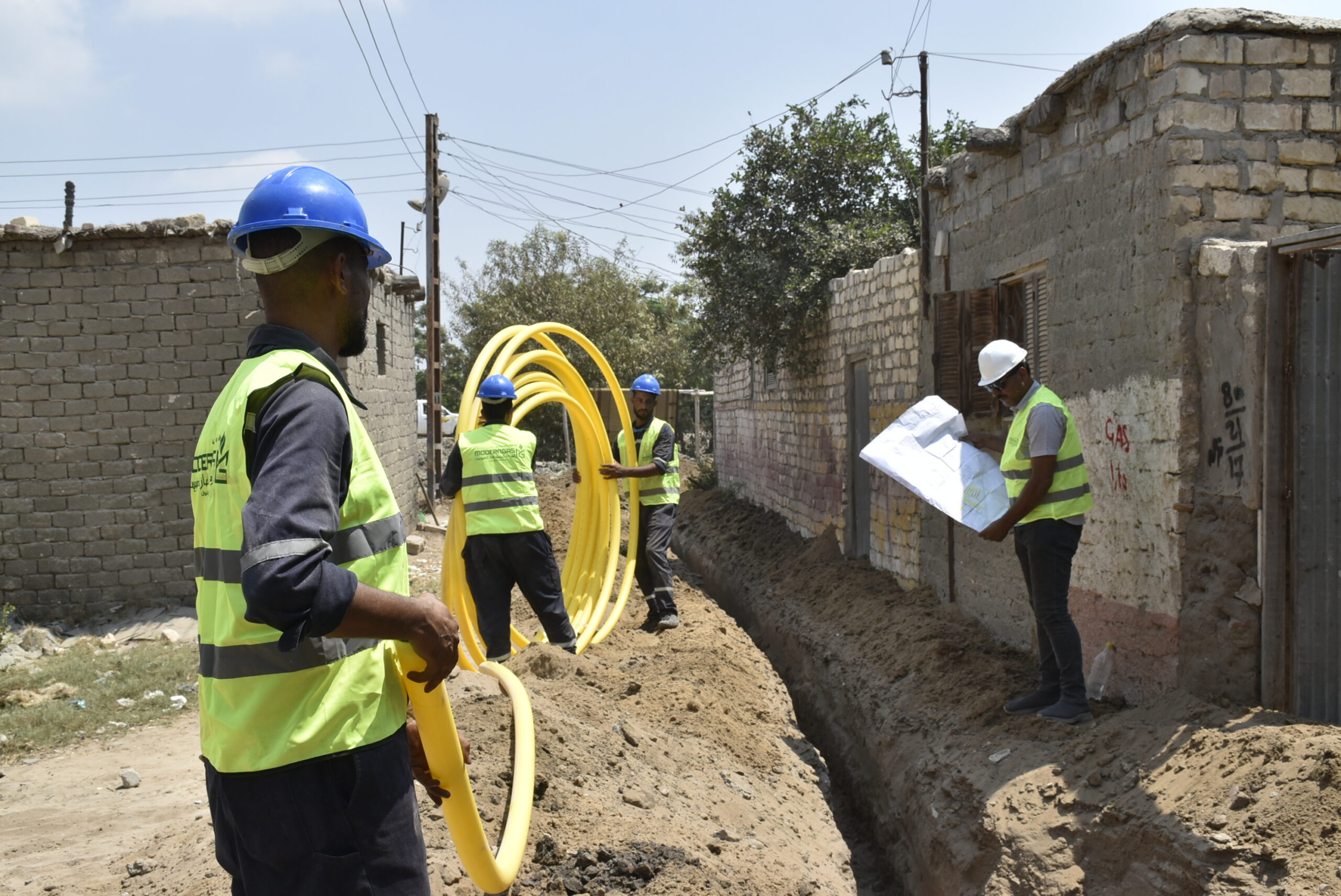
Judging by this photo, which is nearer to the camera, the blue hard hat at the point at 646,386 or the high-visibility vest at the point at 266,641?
the high-visibility vest at the point at 266,641

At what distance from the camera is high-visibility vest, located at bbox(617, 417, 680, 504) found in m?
8.21

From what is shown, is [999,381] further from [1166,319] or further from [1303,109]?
[1303,109]

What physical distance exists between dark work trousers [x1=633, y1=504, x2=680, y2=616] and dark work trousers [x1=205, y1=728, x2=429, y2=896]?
6253mm

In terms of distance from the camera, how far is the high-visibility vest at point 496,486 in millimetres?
6207

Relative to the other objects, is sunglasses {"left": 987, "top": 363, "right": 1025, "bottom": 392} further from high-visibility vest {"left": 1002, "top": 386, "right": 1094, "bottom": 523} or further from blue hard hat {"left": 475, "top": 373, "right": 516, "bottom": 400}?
blue hard hat {"left": 475, "top": 373, "right": 516, "bottom": 400}

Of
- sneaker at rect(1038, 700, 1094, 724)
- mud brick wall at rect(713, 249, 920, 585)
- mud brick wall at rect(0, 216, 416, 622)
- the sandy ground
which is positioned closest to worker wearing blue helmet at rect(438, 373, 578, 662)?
the sandy ground

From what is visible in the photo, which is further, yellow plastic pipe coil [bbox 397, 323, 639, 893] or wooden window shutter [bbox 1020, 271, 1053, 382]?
wooden window shutter [bbox 1020, 271, 1053, 382]

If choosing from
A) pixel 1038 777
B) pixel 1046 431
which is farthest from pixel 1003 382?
pixel 1038 777

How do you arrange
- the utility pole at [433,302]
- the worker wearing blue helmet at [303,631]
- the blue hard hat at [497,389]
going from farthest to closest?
1. the utility pole at [433,302]
2. the blue hard hat at [497,389]
3. the worker wearing blue helmet at [303,631]

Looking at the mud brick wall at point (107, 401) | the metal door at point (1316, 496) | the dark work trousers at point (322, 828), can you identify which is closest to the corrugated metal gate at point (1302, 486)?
the metal door at point (1316, 496)

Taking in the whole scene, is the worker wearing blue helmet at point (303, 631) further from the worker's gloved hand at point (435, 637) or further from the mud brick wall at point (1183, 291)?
the mud brick wall at point (1183, 291)

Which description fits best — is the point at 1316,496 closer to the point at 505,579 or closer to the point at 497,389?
the point at 505,579

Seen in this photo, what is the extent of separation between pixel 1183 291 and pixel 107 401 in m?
8.63

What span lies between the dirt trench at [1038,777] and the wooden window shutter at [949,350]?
1.68m
